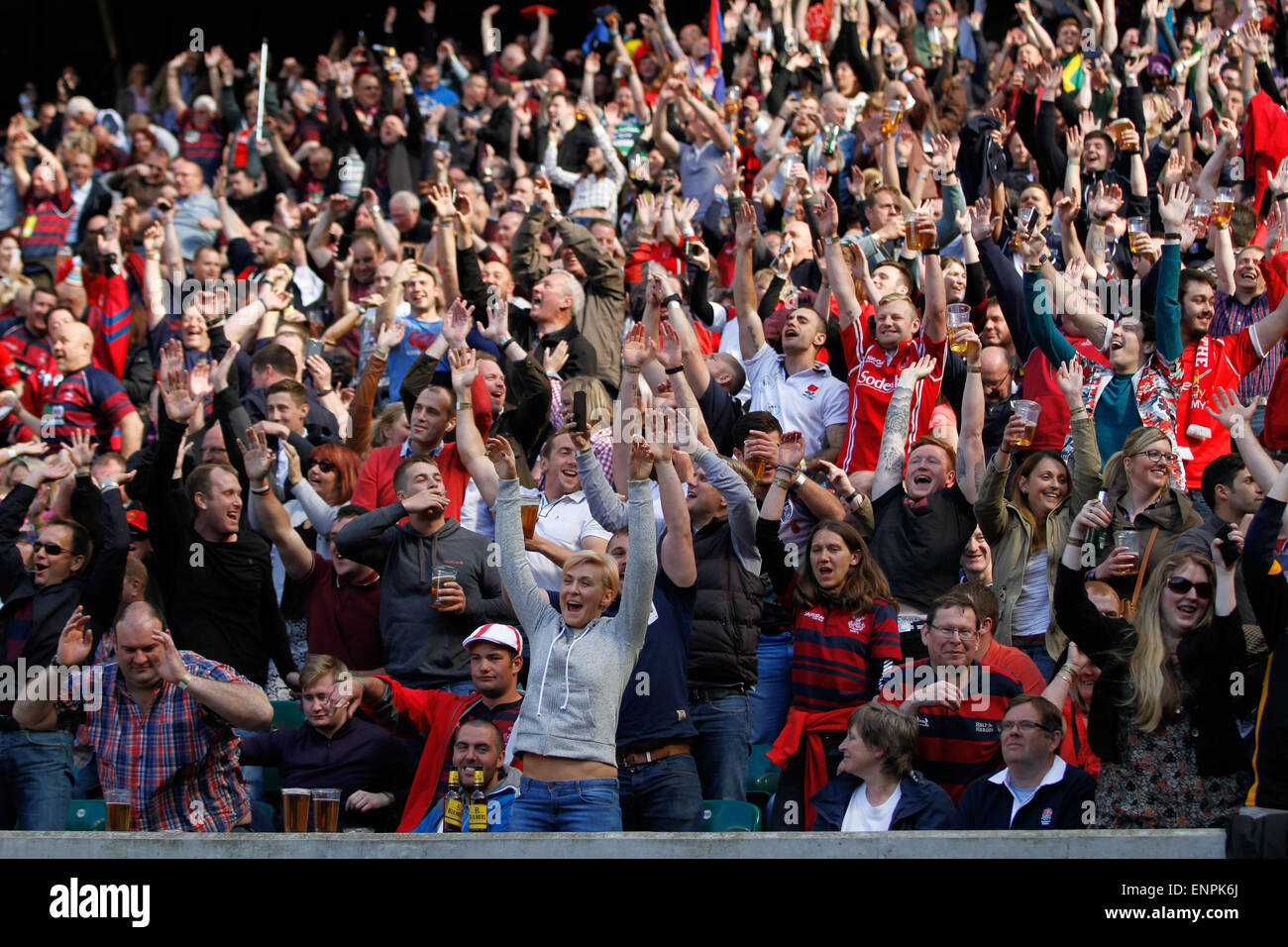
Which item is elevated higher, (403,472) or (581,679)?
(403,472)

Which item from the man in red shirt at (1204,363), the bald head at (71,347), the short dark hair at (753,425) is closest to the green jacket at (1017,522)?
the man in red shirt at (1204,363)

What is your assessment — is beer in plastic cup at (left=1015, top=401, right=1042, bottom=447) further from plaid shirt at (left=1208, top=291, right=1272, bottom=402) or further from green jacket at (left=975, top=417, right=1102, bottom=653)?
plaid shirt at (left=1208, top=291, right=1272, bottom=402)

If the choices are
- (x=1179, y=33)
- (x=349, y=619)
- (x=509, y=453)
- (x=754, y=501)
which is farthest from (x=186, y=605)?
(x=1179, y=33)

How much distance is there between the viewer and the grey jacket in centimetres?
502

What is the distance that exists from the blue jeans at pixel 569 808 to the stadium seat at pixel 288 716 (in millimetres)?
1844

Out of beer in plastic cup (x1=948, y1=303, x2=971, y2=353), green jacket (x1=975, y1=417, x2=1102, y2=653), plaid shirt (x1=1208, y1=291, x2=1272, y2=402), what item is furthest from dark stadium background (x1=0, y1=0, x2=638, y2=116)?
green jacket (x1=975, y1=417, x2=1102, y2=653)

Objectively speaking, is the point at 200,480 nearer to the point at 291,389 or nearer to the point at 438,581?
the point at 291,389

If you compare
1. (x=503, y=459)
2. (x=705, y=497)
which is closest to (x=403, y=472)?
(x=503, y=459)

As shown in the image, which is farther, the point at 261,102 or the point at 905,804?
the point at 261,102

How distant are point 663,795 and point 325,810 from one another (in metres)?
1.12

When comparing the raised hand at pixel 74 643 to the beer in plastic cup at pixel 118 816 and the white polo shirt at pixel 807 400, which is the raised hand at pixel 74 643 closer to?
the beer in plastic cup at pixel 118 816

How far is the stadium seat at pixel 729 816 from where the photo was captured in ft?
17.3

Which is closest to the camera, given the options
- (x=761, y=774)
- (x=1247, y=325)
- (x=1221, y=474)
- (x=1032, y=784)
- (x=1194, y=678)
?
(x=1194, y=678)

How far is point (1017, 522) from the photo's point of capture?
20.8 feet
